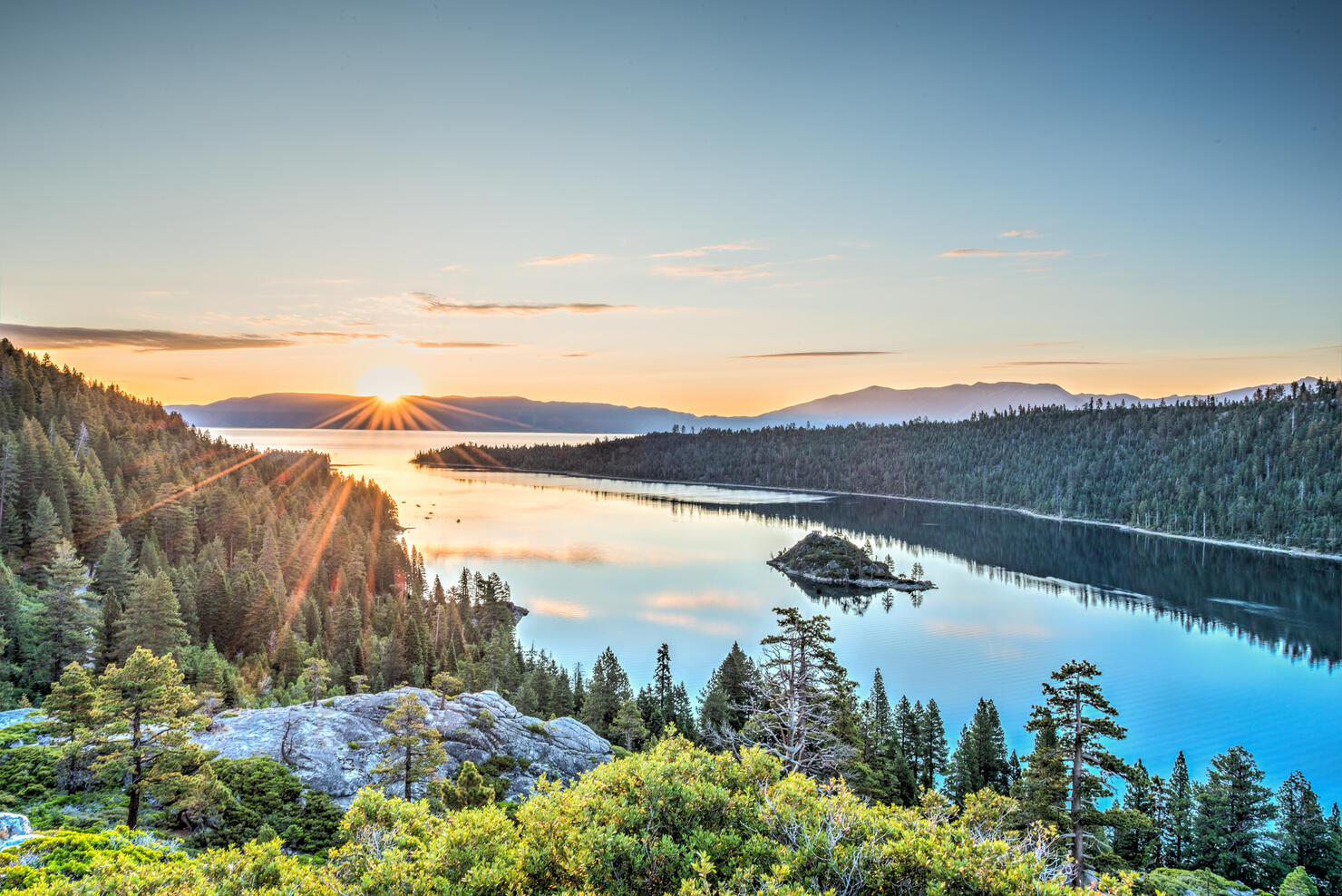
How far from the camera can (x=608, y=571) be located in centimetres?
11431

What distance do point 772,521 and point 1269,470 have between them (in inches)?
4517

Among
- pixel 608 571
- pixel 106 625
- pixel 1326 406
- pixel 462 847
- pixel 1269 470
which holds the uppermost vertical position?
pixel 1326 406

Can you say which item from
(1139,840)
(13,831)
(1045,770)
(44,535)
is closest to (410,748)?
(13,831)

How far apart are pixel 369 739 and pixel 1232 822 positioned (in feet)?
142

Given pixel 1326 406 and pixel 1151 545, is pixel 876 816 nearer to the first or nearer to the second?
pixel 1151 545

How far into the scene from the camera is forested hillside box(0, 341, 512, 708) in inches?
1742

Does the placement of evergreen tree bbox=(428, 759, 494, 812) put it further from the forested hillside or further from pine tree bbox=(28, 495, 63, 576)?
pine tree bbox=(28, 495, 63, 576)

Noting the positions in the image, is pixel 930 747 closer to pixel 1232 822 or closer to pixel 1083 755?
pixel 1232 822

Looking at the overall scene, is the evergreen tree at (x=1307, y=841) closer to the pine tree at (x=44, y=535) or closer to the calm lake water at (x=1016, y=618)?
the calm lake water at (x=1016, y=618)

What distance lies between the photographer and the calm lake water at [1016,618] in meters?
59.6

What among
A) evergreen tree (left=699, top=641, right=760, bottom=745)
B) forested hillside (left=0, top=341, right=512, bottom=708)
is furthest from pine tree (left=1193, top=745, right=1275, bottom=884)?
forested hillside (left=0, top=341, right=512, bottom=708)

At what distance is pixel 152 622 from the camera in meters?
44.2

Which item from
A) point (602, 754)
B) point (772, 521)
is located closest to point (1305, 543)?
point (772, 521)

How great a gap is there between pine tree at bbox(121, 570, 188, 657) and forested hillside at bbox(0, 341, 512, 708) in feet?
0.36
